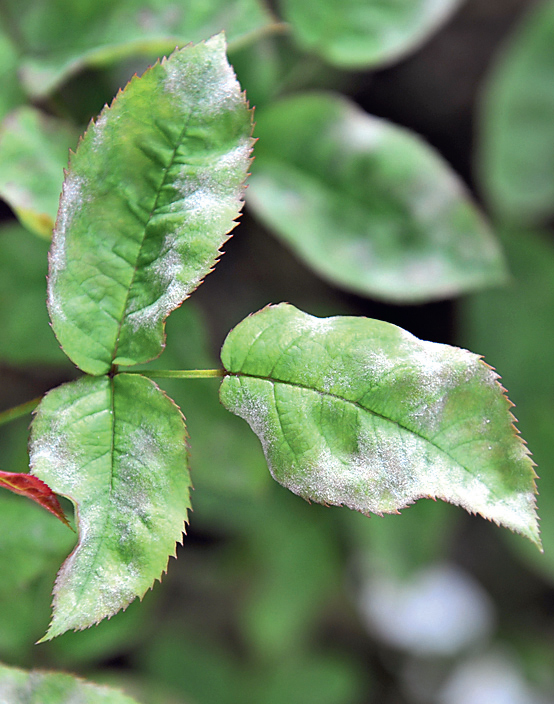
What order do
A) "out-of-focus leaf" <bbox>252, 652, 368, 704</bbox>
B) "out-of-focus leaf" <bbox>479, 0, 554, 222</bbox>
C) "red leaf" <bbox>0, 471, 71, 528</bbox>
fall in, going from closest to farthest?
"red leaf" <bbox>0, 471, 71, 528</bbox> → "out-of-focus leaf" <bbox>479, 0, 554, 222</bbox> → "out-of-focus leaf" <bbox>252, 652, 368, 704</bbox>

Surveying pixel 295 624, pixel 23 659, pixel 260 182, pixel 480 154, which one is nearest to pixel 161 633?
pixel 295 624

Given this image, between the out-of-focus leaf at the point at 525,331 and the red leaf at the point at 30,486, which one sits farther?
the out-of-focus leaf at the point at 525,331

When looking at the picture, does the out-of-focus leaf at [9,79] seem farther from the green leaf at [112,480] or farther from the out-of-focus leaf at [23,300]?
the green leaf at [112,480]

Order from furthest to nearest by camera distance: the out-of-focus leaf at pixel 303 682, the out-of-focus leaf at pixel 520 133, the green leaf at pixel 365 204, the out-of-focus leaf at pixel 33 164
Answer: the out-of-focus leaf at pixel 303 682 → the out-of-focus leaf at pixel 520 133 → the green leaf at pixel 365 204 → the out-of-focus leaf at pixel 33 164

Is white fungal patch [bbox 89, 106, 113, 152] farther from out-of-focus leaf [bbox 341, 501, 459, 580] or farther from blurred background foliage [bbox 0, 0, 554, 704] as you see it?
out-of-focus leaf [bbox 341, 501, 459, 580]

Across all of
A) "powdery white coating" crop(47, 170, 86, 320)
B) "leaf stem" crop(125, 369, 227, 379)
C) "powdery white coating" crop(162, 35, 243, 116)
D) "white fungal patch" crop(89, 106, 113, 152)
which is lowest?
"leaf stem" crop(125, 369, 227, 379)

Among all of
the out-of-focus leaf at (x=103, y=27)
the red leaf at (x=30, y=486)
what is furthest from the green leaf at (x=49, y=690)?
the out-of-focus leaf at (x=103, y=27)

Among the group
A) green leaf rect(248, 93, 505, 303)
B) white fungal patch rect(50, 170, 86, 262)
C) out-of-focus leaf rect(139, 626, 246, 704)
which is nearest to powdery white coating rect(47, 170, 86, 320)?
white fungal patch rect(50, 170, 86, 262)
